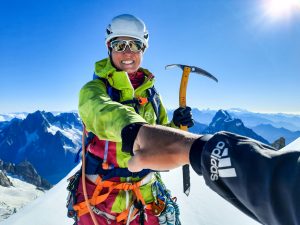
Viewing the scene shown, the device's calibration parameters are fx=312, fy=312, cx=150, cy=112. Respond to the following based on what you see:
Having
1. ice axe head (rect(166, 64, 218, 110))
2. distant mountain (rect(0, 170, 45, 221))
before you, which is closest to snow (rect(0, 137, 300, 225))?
ice axe head (rect(166, 64, 218, 110))

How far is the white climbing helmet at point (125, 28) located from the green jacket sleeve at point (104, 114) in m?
1.86

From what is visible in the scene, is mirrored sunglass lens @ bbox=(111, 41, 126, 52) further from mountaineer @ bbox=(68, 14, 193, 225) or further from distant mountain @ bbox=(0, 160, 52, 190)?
distant mountain @ bbox=(0, 160, 52, 190)

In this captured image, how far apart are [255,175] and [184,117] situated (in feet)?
12.5

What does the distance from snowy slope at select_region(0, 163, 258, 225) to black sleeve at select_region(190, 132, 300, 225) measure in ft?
20.8

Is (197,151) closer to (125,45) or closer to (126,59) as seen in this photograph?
(126,59)

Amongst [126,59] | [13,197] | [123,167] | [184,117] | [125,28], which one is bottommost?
[13,197]

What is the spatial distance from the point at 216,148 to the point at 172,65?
4.17 meters

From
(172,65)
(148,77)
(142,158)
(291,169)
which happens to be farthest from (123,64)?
(291,169)

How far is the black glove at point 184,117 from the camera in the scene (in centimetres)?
505

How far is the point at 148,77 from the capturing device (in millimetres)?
4898

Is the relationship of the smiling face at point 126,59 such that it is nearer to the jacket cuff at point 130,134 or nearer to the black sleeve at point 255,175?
the jacket cuff at point 130,134

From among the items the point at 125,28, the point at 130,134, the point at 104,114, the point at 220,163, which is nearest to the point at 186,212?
the point at 125,28

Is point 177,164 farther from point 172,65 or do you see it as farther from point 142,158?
point 172,65

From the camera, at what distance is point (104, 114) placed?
252cm
